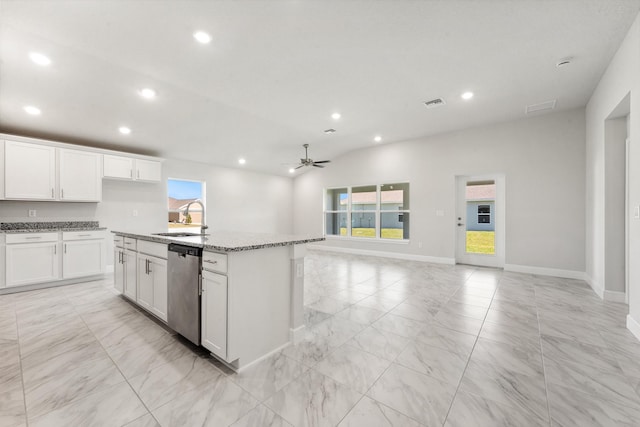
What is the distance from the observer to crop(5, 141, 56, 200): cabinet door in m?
3.90

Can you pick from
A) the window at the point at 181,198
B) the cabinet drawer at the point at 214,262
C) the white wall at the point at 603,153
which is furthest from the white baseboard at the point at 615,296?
the window at the point at 181,198

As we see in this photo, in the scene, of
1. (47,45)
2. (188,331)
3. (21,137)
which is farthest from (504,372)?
(21,137)

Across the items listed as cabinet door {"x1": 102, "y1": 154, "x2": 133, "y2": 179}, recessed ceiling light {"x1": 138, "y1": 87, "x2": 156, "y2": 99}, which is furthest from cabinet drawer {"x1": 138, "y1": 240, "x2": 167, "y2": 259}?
cabinet door {"x1": 102, "y1": 154, "x2": 133, "y2": 179}

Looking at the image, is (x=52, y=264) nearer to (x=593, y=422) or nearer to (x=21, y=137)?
(x=21, y=137)

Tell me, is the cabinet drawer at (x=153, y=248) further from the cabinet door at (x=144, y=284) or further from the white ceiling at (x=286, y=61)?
the white ceiling at (x=286, y=61)

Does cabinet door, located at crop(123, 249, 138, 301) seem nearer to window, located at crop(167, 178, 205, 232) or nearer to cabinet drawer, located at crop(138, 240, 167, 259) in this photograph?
cabinet drawer, located at crop(138, 240, 167, 259)

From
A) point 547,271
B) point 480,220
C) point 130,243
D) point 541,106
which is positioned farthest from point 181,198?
point 547,271

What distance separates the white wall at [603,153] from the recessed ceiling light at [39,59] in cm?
603

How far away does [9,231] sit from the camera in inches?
147

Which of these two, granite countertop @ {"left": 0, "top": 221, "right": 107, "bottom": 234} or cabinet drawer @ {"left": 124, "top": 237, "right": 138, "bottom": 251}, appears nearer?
cabinet drawer @ {"left": 124, "top": 237, "right": 138, "bottom": 251}

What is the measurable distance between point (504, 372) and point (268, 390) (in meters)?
1.70

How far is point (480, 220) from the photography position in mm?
5711

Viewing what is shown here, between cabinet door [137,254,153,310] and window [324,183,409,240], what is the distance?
18.2ft

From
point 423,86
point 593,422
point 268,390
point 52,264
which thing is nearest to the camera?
point 593,422
